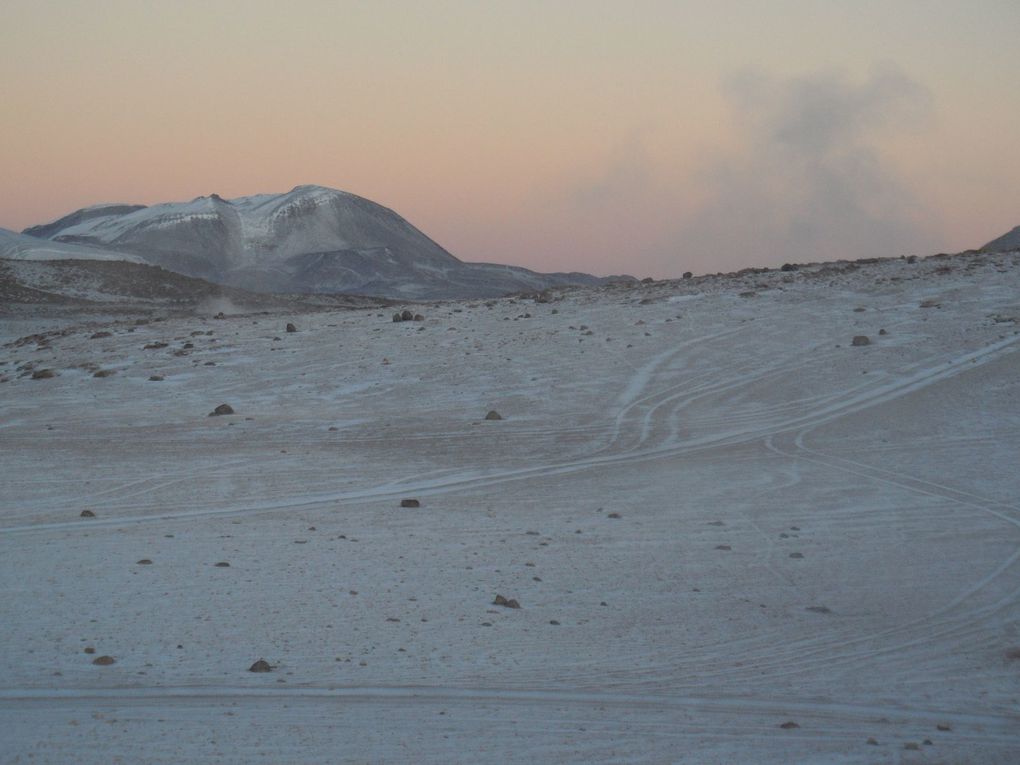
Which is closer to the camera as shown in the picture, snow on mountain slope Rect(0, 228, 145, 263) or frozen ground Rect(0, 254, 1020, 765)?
frozen ground Rect(0, 254, 1020, 765)

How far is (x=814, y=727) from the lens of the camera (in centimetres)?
458

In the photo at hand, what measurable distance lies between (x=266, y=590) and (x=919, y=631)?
3501 mm

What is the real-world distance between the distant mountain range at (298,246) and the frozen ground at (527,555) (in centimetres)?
5275

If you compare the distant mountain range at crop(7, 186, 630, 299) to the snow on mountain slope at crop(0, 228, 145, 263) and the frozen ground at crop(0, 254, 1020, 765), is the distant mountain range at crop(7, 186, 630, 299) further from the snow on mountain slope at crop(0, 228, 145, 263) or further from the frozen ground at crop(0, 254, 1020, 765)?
the frozen ground at crop(0, 254, 1020, 765)

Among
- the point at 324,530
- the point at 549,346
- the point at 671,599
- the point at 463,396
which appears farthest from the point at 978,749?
the point at 549,346

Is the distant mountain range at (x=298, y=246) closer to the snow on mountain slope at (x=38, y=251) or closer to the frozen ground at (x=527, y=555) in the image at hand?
the snow on mountain slope at (x=38, y=251)

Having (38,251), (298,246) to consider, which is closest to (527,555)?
(38,251)

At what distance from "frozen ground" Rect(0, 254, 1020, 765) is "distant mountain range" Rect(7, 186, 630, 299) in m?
52.7

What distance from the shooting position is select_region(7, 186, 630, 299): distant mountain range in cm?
7488

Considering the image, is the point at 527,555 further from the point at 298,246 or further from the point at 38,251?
the point at 298,246

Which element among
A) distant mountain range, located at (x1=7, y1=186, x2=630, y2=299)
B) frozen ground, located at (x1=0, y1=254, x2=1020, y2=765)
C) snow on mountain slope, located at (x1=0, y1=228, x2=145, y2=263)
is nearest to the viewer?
frozen ground, located at (x1=0, y1=254, x2=1020, y2=765)

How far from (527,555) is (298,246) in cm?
7892

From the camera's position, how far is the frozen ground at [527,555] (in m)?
4.58

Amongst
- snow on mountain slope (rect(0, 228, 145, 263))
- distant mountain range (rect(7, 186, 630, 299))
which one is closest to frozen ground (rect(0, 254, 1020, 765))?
snow on mountain slope (rect(0, 228, 145, 263))
